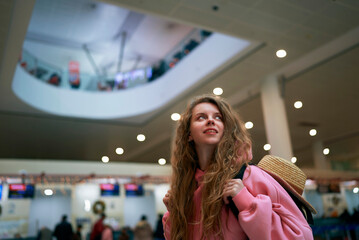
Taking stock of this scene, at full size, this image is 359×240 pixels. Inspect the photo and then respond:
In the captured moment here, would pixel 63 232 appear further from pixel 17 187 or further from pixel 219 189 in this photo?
pixel 219 189

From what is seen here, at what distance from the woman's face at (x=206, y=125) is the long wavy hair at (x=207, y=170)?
0.08ft

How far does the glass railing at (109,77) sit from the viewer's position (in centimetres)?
980

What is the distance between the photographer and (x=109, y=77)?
40.0 feet

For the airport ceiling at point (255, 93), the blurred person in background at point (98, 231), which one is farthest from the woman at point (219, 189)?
the blurred person in background at point (98, 231)

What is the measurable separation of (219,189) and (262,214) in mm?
189

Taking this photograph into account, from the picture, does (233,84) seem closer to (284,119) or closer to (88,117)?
(284,119)

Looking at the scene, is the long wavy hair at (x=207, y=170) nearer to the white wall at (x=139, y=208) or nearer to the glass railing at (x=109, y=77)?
the glass railing at (x=109, y=77)

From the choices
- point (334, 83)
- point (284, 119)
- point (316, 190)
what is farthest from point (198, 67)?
point (316, 190)

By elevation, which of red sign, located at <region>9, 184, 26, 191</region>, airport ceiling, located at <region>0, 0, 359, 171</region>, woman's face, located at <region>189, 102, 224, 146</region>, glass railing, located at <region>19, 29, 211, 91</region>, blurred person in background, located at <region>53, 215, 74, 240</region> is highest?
glass railing, located at <region>19, 29, 211, 91</region>

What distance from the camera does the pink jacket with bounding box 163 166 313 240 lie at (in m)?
1.03

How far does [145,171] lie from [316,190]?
6265 millimetres

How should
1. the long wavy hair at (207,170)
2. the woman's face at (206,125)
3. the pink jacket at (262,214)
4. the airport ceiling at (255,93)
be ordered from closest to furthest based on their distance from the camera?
1. the pink jacket at (262,214)
2. the long wavy hair at (207,170)
3. the woman's face at (206,125)
4. the airport ceiling at (255,93)

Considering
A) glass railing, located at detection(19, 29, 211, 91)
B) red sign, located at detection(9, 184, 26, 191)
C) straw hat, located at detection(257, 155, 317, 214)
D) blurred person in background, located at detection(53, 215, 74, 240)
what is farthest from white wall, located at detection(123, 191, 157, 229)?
straw hat, located at detection(257, 155, 317, 214)

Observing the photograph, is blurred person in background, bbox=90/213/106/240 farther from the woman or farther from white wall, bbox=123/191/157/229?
the woman
